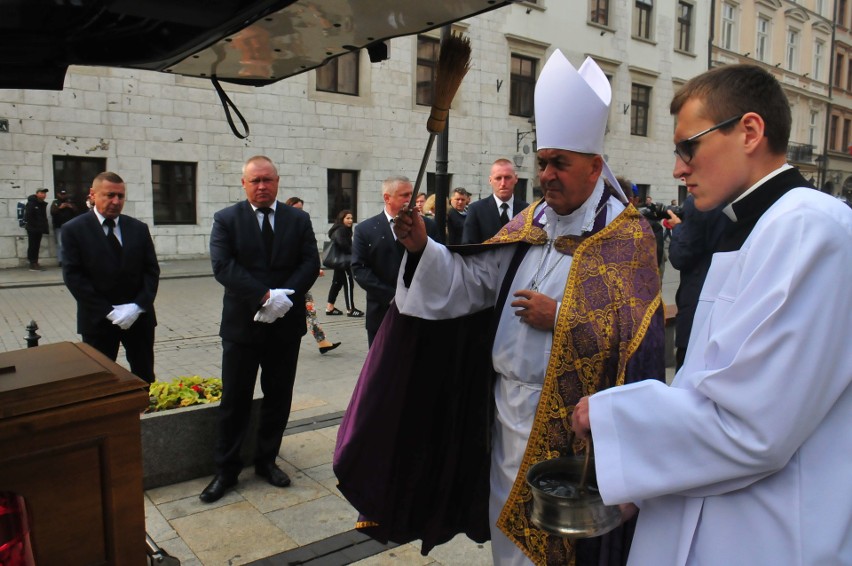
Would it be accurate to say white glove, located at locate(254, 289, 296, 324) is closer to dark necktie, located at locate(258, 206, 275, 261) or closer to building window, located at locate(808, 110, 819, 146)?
dark necktie, located at locate(258, 206, 275, 261)

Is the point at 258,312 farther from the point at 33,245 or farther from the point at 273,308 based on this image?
the point at 33,245

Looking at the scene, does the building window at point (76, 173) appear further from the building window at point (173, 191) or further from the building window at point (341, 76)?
the building window at point (341, 76)

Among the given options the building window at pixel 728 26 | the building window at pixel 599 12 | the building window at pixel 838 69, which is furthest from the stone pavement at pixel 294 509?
the building window at pixel 838 69

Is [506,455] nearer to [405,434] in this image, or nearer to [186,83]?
[405,434]

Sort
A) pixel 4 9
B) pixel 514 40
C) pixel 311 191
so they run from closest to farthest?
pixel 4 9 < pixel 311 191 < pixel 514 40

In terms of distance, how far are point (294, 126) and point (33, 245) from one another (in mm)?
6629

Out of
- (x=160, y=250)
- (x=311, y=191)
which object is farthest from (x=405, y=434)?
(x=311, y=191)

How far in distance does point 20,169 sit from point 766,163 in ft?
50.4

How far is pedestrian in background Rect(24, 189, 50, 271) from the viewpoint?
42.7ft

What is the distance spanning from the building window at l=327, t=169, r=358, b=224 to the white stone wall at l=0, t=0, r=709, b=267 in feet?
0.74

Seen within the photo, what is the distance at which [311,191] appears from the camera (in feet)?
55.7

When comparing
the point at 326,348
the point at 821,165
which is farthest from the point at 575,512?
the point at 821,165

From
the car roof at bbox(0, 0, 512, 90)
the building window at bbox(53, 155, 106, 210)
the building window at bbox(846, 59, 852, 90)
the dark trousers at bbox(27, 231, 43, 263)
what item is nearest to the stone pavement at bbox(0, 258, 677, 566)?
the car roof at bbox(0, 0, 512, 90)

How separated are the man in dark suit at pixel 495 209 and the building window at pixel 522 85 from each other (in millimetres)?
15814
